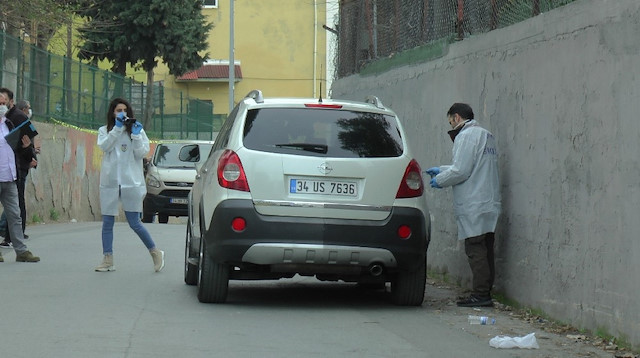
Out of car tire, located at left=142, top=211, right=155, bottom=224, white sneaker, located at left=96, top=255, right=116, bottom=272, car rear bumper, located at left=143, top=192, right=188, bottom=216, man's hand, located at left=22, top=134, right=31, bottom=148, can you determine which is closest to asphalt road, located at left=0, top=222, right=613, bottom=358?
white sneaker, located at left=96, top=255, right=116, bottom=272

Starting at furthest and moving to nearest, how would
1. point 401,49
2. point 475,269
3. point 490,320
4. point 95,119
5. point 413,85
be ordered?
point 95,119 < point 401,49 < point 413,85 < point 475,269 < point 490,320

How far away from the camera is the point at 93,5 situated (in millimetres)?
39594

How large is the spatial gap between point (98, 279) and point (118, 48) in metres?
31.5

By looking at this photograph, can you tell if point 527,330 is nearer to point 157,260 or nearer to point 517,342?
point 517,342

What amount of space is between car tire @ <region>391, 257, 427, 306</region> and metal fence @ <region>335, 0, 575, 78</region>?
2.39 m

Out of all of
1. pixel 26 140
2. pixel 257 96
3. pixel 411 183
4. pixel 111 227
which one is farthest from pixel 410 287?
pixel 26 140

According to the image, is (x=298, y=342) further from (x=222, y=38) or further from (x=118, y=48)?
(x=222, y=38)

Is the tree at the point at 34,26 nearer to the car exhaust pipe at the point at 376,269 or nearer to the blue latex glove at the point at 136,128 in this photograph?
the blue latex glove at the point at 136,128

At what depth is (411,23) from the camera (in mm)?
14750

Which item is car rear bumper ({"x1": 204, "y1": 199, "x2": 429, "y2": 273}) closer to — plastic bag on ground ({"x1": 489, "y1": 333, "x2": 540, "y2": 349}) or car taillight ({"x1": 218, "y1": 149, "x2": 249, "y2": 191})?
car taillight ({"x1": 218, "y1": 149, "x2": 249, "y2": 191})

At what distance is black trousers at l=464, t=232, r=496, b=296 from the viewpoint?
1002 centimetres

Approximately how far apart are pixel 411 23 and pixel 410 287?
18.2ft

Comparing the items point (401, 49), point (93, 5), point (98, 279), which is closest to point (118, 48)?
point (93, 5)

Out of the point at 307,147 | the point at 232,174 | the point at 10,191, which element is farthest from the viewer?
the point at 10,191
